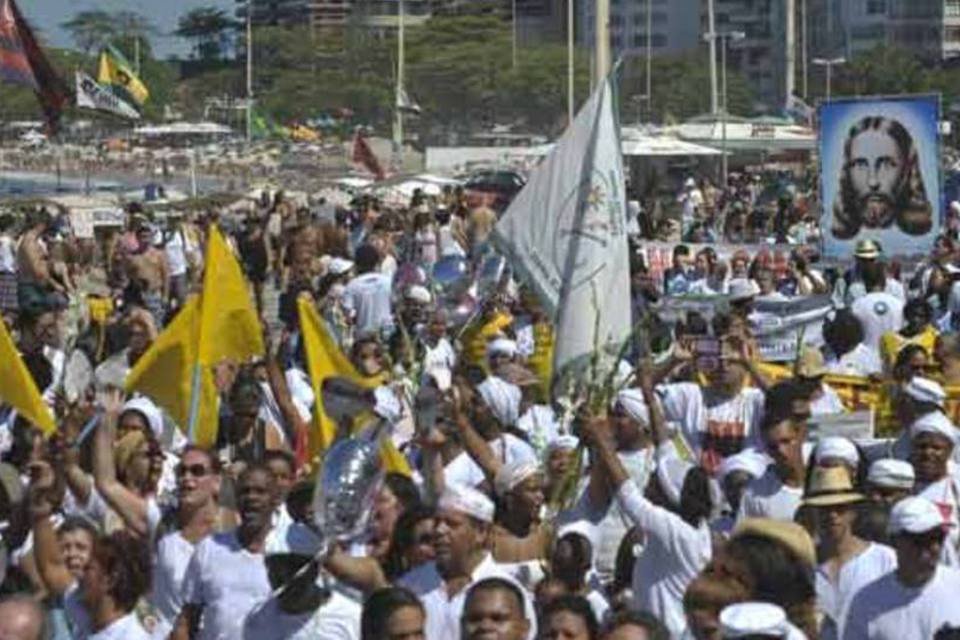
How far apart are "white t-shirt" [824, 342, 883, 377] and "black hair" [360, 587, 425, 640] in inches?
236

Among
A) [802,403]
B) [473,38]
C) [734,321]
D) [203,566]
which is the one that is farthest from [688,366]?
[473,38]

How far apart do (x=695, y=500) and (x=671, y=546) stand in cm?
19

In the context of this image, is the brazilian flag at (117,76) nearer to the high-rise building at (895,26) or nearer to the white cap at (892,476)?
the white cap at (892,476)

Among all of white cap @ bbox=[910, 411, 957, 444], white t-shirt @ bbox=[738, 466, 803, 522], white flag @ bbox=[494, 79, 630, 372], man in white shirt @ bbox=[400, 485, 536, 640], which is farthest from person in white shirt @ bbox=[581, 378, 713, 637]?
white flag @ bbox=[494, 79, 630, 372]

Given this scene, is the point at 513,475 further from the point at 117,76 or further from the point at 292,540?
the point at 117,76

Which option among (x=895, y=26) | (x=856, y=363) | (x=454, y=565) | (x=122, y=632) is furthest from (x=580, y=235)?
(x=895, y=26)

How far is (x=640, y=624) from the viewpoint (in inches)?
269

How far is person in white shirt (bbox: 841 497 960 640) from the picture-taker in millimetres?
7859

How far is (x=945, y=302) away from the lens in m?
17.5

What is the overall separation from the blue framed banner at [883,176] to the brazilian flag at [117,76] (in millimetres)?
28166

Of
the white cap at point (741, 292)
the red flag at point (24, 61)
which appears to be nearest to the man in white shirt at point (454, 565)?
the white cap at point (741, 292)

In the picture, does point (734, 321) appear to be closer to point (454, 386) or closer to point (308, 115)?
point (454, 386)

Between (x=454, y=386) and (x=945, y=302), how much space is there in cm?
649

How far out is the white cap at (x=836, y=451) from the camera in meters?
8.90
